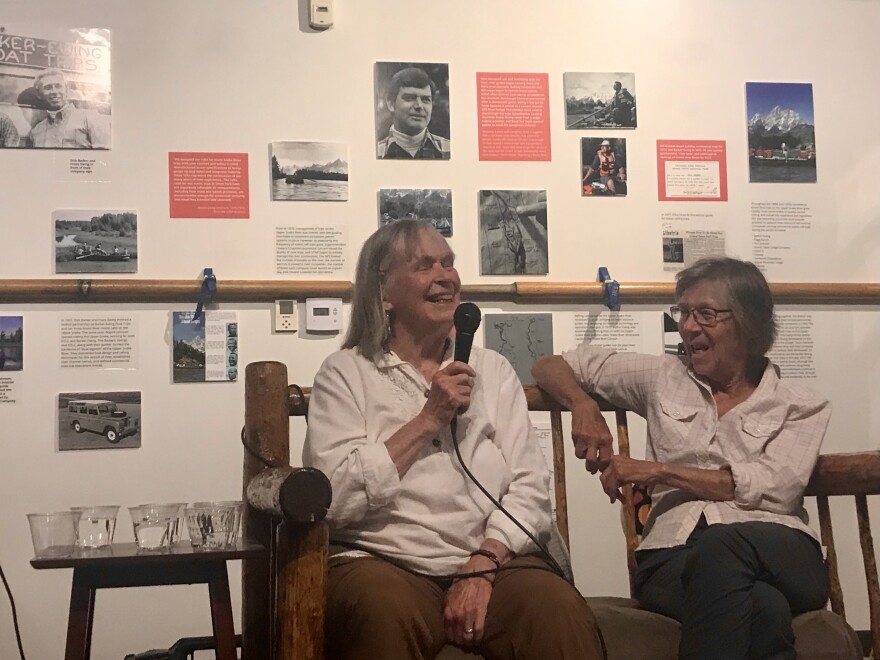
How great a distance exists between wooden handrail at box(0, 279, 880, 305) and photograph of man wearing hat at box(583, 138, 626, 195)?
0.31m

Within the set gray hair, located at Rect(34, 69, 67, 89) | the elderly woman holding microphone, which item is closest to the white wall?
gray hair, located at Rect(34, 69, 67, 89)

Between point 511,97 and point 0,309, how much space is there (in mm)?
1650

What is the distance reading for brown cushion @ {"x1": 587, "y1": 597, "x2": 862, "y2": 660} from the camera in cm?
176

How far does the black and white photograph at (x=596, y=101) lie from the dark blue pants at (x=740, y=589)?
4.90ft

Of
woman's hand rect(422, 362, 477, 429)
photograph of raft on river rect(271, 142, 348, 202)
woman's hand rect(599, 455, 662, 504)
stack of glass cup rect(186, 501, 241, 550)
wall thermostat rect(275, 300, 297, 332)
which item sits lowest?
stack of glass cup rect(186, 501, 241, 550)

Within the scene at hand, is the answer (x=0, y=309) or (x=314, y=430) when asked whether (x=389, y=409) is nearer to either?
(x=314, y=430)

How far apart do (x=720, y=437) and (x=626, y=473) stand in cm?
27

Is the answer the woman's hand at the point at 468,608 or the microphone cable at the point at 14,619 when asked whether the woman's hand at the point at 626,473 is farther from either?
the microphone cable at the point at 14,619

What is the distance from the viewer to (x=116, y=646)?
2613 millimetres

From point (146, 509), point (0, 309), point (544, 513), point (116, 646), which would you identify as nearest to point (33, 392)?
point (0, 309)

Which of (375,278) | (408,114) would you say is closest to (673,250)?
(408,114)

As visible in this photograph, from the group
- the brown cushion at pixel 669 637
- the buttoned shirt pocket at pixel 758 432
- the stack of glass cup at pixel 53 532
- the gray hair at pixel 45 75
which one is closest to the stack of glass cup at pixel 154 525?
the stack of glass cup at pixel 53 532

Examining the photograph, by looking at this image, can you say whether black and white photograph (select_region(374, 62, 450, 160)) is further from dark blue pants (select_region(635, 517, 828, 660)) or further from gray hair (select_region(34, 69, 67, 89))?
dark blue pants (select_region(635, 517, 828, 660))

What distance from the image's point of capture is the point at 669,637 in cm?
180
